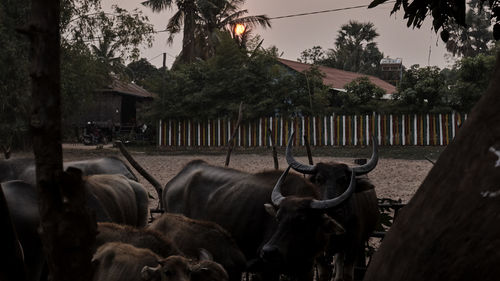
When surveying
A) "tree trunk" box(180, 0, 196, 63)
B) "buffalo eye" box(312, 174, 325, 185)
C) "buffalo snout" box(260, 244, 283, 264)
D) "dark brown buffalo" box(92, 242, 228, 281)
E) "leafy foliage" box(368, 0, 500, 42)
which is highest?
"tree trunk" box(180, 0, 196, 63)

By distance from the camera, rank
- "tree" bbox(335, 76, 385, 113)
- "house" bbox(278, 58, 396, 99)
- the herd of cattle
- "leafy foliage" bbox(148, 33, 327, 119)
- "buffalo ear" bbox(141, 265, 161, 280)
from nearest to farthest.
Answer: "buffalo ear" bbox(141, 265, 161, 280)
the herd of cattle
"tree" bbox(335, 76, 385, 113)
"leafy foliage" bbox(148, 33, 327, 119)
"house" bbox(278, 58, 396, 99)

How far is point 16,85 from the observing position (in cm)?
2202

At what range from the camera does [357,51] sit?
5128 centimetres

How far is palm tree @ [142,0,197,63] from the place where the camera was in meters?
32.1

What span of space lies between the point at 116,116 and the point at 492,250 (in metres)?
38.5

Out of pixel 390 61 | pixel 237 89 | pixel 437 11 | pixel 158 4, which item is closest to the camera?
pixel 437 11

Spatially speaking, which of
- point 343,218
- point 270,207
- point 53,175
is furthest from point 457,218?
point 343,218

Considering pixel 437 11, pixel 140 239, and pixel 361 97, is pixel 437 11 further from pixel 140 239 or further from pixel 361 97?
pixel 361 97

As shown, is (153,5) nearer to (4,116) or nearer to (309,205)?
(4,116)

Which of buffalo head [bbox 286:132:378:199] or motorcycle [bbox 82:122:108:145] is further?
motorcycle [bbox 82:122:108:145]

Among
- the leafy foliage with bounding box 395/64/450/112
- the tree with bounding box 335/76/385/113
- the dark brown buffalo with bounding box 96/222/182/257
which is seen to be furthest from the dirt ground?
the dark brown buffalo with bounding box 96/222/182/257

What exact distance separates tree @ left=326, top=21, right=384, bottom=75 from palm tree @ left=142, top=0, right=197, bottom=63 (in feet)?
63.4

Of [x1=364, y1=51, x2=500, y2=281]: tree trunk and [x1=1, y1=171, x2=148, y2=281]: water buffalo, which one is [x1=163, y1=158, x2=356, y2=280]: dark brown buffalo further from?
[x1=364, y1=51, x2=500, y2=281]: tree trunk

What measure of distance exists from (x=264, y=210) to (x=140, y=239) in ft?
5.23
